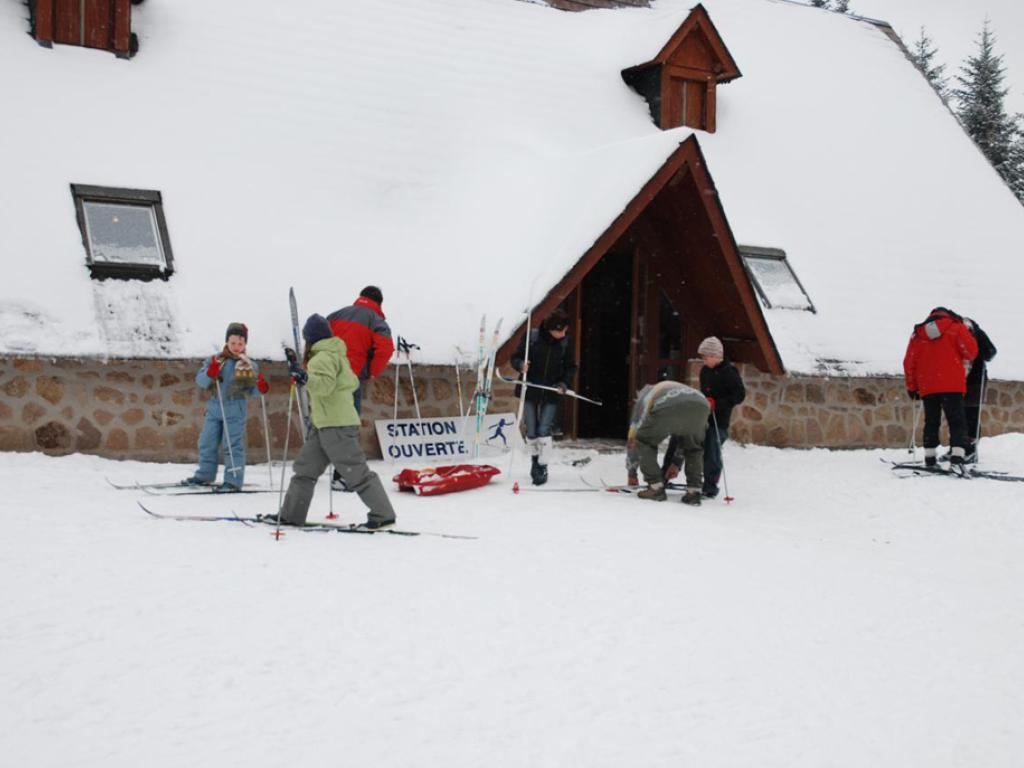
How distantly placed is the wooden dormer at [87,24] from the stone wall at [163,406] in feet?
14.3

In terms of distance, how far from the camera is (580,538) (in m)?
6.98

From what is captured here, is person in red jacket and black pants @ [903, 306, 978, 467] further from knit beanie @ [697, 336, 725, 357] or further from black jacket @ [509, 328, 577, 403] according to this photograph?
black jacket @ [509, 328, 577, 403]

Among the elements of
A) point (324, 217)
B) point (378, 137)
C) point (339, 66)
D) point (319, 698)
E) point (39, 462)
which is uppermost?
point (339, 66)

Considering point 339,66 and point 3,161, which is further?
point 339,66

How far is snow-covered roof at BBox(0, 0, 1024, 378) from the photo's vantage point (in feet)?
31.6

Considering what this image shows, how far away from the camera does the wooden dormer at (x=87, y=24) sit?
11.1 m

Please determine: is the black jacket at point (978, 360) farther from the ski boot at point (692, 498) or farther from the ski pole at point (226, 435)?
the ski pole at point (226, 435)

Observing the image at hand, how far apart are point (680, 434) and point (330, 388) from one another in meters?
3.04

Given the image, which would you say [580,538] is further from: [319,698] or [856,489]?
[856,489]

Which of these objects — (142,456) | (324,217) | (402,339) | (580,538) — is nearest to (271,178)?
(324,217)

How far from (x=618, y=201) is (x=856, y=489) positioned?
352cm

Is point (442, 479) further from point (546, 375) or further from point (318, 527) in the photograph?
point (318, 527)

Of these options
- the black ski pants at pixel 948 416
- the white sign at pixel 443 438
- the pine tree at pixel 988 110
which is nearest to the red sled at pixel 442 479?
the white sign at pixel 443 438

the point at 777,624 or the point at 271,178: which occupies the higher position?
the point at 271,178
